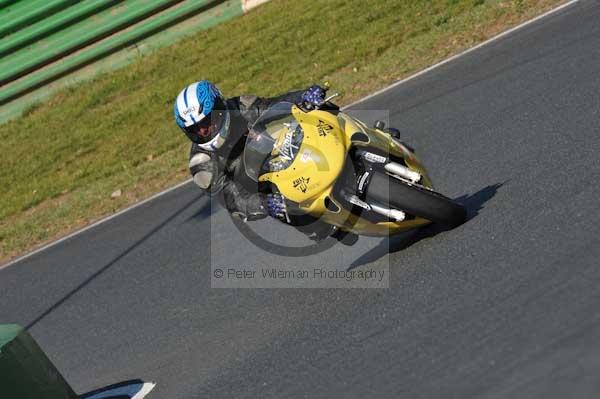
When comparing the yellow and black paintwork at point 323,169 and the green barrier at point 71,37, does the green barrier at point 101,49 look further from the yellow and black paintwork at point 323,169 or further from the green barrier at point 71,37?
the yellow and black paintwork at point 323,169

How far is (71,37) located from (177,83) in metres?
1.85

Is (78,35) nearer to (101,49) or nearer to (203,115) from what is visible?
(101,49)

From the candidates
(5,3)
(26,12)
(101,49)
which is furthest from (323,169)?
(5,3)

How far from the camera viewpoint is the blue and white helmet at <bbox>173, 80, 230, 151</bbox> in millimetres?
6555

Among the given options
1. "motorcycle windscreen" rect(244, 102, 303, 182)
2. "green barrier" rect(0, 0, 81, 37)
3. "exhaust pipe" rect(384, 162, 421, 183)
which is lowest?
"exhaust pipe" rect(384, 162, 421, 183)

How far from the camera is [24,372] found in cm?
596

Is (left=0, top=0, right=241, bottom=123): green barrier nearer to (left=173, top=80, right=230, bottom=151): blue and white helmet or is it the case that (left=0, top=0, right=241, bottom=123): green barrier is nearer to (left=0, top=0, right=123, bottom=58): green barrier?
(left=0, top=0, right=123, bottom=58): green barrier

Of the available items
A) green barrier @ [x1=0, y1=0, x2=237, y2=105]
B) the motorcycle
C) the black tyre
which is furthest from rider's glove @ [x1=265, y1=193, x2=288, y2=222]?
green barrier @ [x1=0, y1=0, x2=237, y2=105]

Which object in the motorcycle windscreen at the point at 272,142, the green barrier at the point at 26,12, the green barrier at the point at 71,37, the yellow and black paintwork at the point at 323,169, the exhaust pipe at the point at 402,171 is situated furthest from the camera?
the green barrier at the point at 71,37

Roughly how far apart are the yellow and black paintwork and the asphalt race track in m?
0.50

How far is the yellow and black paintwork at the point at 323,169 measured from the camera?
621 cm

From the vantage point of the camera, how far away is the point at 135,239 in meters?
10.0

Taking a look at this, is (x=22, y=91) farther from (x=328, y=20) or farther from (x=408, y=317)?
(x=408, y=317)

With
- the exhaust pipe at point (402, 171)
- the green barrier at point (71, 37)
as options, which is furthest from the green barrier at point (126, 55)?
the exhaust pipe at point (402, 171)
